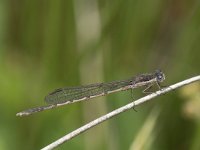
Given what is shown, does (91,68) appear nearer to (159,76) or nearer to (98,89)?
(98,89)

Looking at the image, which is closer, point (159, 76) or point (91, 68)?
A: point (159, 76)

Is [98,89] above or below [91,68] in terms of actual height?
below

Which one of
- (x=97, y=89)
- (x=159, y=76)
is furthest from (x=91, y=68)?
(x=159, y=76)

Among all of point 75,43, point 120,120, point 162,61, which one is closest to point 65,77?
point 75,43

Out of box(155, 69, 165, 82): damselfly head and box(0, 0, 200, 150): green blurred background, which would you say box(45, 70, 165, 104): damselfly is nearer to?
box(155, 69, 165, 82): damselfly head

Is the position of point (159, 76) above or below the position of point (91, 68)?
below

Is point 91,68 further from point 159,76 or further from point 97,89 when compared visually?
point 159,76

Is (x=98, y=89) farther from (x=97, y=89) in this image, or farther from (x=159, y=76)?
(x=159, y=76)

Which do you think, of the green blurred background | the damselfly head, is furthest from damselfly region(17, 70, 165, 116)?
the green blurred background
